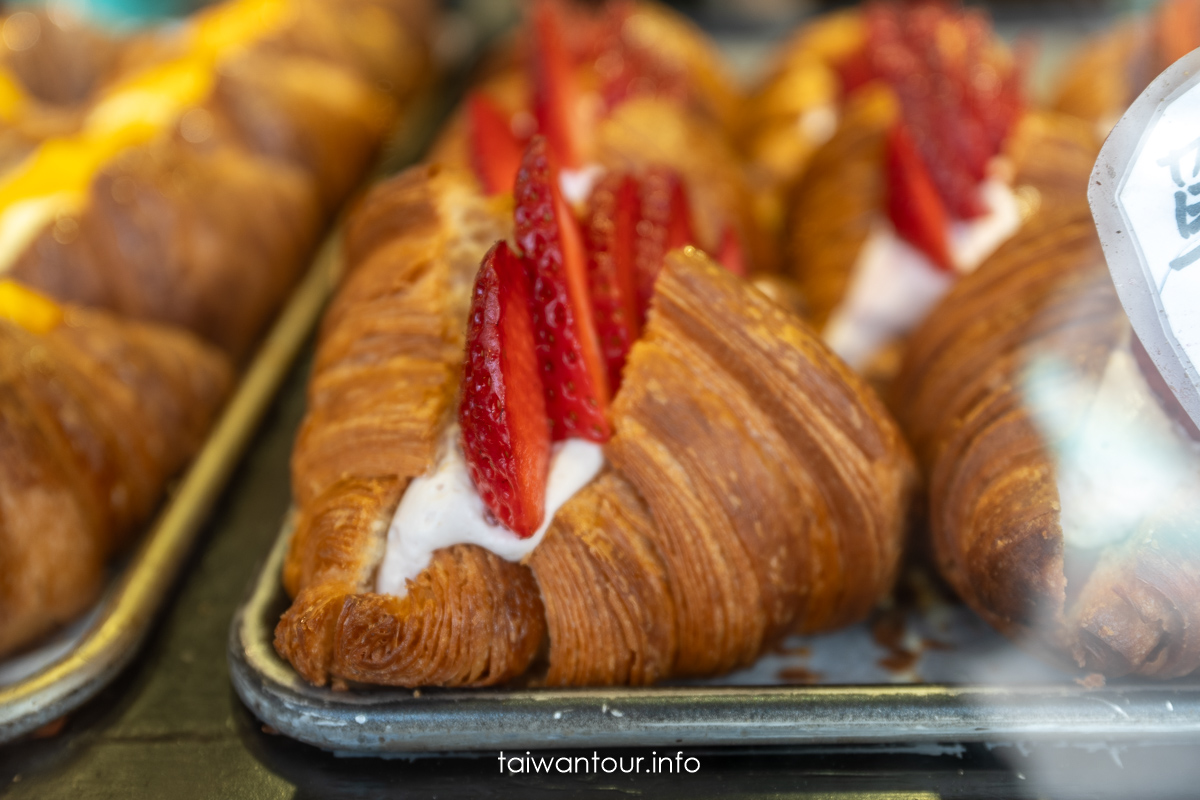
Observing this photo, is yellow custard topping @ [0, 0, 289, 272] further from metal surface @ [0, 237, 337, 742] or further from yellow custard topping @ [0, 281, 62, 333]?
metal surface @ [0, 237, 337, 742]

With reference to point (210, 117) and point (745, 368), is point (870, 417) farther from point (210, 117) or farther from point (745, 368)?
point (210, 117)

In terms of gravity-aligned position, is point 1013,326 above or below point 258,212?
above

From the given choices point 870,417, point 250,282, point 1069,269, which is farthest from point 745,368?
point 250,282

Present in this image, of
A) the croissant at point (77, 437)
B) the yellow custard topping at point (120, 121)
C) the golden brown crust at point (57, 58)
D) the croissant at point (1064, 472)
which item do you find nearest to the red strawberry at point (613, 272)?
the croissant at point (1064, 472)

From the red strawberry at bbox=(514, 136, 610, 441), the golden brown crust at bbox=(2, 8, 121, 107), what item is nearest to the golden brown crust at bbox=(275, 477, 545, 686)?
the red strawberry at bbox=(514, 136, 610, 441)

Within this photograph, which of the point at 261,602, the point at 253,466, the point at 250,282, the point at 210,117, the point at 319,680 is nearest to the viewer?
the point at 319,680

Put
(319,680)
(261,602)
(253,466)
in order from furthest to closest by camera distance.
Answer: (253,466), (261,602), (319,680)
